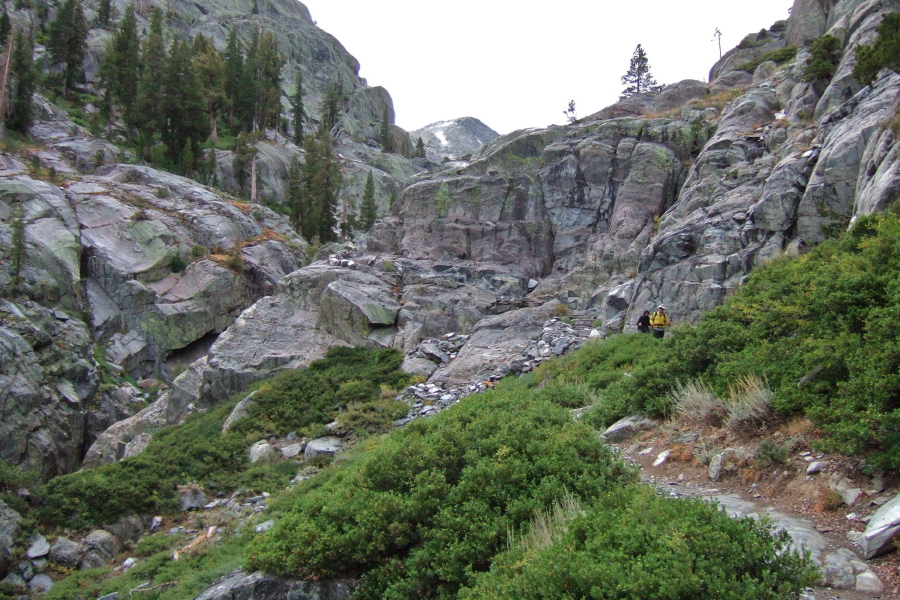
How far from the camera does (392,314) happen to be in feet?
89.6

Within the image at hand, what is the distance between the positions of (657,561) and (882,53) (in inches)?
820

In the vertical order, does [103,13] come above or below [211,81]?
above

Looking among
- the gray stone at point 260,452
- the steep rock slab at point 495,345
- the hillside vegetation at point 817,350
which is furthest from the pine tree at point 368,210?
the hillside vegetation at point 817,350

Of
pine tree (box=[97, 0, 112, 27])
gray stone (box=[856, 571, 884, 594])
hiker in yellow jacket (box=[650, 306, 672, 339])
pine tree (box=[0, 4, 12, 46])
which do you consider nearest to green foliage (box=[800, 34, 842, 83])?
hiker in yellow jacket (box=[650, 306, 672, 339])

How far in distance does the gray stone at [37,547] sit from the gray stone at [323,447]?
23.1ft

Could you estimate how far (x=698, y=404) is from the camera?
29.9 feet

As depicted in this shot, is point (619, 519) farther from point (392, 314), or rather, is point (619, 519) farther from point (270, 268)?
point (270, 268)

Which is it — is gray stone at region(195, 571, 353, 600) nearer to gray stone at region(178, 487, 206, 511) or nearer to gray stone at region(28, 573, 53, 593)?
gray stone at region(28, 573, 53, 593)

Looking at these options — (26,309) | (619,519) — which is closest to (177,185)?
(26,309)

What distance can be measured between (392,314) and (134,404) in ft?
57.5

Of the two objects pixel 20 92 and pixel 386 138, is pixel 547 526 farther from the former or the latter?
pixel 386 138

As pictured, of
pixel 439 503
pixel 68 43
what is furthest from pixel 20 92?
pixel 439 503

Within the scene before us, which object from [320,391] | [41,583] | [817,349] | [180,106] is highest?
[180,106]

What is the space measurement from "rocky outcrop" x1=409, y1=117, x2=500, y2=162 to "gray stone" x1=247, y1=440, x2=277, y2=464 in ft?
389
